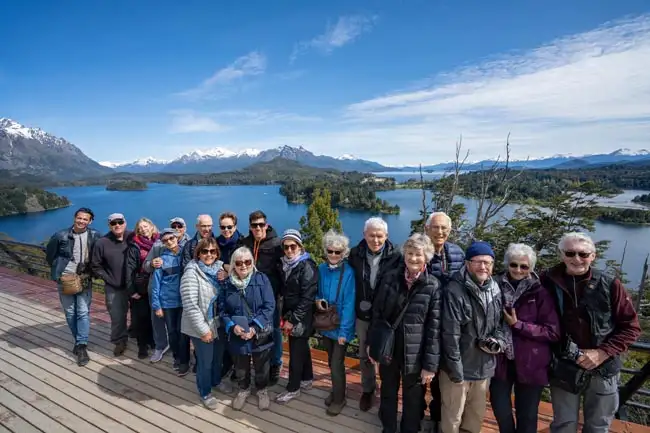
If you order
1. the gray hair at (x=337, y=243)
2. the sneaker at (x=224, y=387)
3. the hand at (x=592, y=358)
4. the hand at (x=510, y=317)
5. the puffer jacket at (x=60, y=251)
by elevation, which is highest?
the gray hair at (x=337, y=243)

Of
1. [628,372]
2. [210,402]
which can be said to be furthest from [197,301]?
[628,372]

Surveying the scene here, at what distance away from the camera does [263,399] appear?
9.09 ft

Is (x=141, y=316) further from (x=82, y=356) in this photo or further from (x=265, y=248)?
(x=265, y=248)

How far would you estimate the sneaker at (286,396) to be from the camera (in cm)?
283

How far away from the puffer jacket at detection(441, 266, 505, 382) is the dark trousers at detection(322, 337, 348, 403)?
87cm

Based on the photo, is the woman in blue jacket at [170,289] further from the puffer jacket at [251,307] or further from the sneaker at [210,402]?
the puffer jacket at [251,307]

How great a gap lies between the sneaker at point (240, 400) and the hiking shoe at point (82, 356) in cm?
185

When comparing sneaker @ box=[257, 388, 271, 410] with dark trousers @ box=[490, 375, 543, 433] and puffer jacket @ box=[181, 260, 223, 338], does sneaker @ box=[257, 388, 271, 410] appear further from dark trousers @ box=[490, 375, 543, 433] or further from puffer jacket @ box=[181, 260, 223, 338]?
dark trousers @ box=[490, 375, 543, 433]

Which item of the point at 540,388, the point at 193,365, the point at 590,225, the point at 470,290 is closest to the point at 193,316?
the point at 193,365

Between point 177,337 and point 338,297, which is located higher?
point 338,297

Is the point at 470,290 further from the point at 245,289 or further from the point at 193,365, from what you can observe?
the point at 193,365

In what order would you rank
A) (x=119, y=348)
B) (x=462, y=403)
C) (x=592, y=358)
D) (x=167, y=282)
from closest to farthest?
(x=592, y=358), (x=462, y=403), (x=167, y=282), (x=119, y=348)

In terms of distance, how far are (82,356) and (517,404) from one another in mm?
4008

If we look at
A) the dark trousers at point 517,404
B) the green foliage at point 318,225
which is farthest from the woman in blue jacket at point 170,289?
the green foliage at point 318,225
